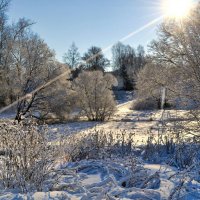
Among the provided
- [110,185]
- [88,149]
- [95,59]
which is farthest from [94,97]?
[95,59]

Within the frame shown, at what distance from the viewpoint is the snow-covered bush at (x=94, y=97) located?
35.2 meters

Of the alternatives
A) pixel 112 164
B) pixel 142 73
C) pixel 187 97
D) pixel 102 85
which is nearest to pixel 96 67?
pixel 102 85

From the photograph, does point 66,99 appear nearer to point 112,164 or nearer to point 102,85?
point 102,85

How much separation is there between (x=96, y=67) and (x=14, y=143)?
72.5 m

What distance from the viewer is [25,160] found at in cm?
504

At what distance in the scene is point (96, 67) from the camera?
77.4 m

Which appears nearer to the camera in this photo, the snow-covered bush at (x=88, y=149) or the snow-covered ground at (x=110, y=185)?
the snow-covered ground at (x=110, y=185)

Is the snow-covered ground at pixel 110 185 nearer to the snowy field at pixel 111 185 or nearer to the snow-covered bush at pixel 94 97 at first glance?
the snowy field at pixel 111 185

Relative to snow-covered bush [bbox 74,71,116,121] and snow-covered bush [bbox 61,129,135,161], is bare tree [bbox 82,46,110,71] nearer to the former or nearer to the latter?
snow-covered bush [bbox 74,71,116,121]

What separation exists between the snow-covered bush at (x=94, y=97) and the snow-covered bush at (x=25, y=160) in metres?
29.5

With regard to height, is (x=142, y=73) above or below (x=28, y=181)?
above

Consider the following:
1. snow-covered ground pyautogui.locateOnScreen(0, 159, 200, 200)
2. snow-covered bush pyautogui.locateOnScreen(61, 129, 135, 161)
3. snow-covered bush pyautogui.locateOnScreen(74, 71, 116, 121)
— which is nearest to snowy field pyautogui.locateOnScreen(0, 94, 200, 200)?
snow-covered ground pyautogui.locateOnScreen(0, 159, 200, 200)

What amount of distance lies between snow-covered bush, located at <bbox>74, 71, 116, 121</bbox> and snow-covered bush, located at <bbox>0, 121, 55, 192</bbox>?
29459mm

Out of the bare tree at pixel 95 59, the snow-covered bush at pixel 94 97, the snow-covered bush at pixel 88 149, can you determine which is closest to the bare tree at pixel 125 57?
the bare tree at pixel 95 59
